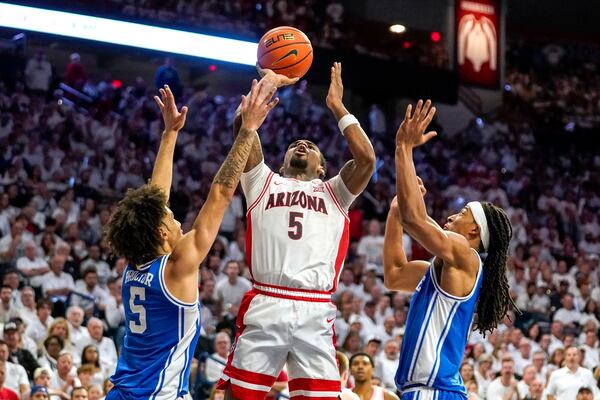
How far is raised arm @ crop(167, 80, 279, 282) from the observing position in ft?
17.2

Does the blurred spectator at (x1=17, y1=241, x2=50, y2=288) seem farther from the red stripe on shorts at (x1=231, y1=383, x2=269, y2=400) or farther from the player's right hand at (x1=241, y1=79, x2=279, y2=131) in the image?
the player's right hand at (x1=241, y1=79, x2=279, y2=131)

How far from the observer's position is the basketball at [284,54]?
245 inches

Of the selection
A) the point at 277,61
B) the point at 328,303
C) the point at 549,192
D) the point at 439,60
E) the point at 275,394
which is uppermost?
the point at 439,60

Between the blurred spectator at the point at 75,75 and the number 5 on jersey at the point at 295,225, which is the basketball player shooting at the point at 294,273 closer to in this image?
the number 5 on jersey at the point at 295,225

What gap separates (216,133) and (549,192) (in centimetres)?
730

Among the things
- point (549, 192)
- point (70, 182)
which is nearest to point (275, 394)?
point (70, 182)

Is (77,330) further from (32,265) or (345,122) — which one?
(345,122)

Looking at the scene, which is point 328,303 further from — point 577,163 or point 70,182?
point 577,163

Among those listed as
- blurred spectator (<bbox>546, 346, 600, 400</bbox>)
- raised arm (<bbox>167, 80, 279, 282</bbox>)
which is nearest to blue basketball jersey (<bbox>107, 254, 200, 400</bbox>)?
raised arm (<bbox>167, 80, 279, 282</bbox>)

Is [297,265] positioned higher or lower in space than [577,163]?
lower

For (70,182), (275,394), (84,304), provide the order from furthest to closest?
1. (70,182)
2. (84,304)
3. (275,394)

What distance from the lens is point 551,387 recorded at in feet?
43.2

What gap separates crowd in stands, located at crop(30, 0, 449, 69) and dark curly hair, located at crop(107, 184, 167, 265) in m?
12.1

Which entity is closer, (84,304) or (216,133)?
(84,304)
